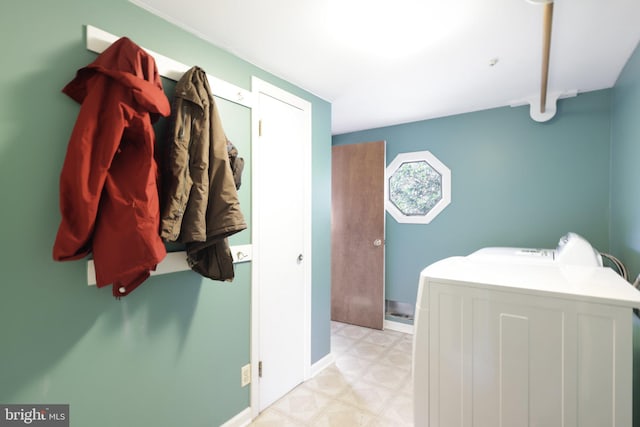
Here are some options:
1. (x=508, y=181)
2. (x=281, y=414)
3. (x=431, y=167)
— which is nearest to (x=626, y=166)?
(x=508, y=181)

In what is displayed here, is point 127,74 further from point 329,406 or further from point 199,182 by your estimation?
point 329,406

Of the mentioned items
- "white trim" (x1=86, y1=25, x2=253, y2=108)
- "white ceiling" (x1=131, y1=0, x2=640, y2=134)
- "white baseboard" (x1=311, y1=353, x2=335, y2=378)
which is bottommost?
"white baseboard" (x1=311, y1=353, x2=335, y2=378)

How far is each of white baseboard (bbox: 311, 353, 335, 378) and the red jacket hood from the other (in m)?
2.08

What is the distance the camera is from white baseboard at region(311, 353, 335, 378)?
2.38m

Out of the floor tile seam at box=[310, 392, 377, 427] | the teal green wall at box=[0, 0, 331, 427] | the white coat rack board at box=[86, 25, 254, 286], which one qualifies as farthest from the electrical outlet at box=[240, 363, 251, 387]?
the white coat rack board at box=[86, 25, 254, 286]

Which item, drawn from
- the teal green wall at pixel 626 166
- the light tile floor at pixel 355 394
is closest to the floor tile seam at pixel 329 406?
the light tile floor at pixel 355 394

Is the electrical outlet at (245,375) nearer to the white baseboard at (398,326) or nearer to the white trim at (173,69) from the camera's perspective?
the white trim at (173,69)

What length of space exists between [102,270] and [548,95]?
3.21 metres

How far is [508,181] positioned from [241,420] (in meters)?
2.81

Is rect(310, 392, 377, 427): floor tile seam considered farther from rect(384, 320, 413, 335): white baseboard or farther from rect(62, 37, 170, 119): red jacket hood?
rect(62, 37, 170, 119): red jacket hood

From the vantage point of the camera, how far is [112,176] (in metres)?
1.09

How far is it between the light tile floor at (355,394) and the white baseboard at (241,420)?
4 centimetres

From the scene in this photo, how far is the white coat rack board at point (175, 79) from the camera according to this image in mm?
1220

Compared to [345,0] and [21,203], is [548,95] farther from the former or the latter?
[21,203]
